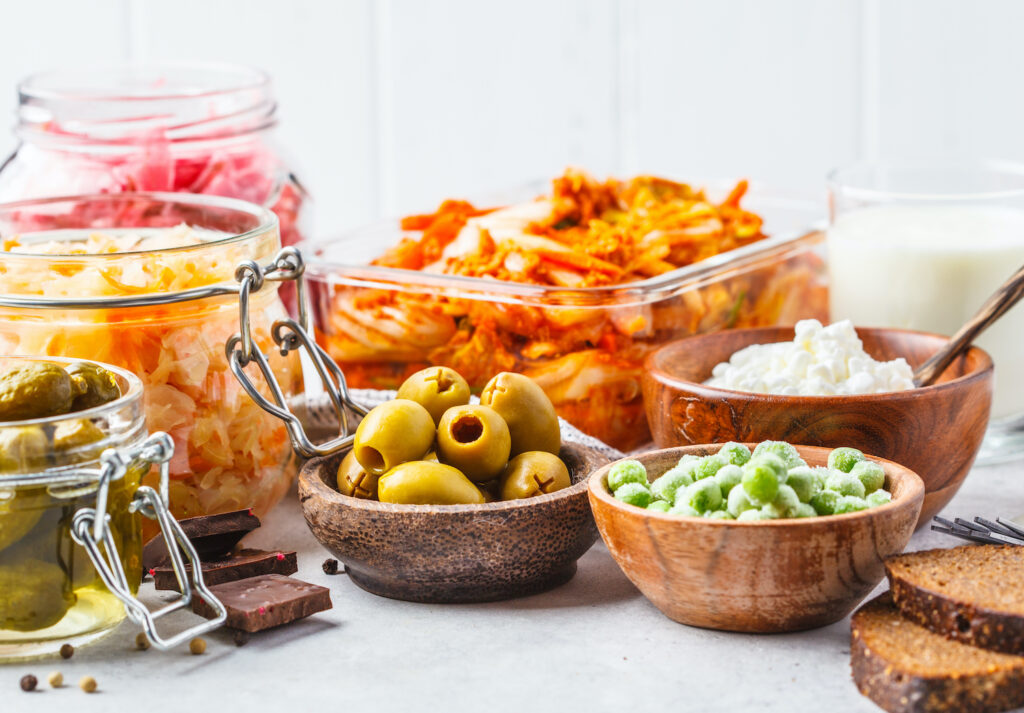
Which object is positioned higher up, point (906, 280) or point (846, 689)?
point (906, 280)

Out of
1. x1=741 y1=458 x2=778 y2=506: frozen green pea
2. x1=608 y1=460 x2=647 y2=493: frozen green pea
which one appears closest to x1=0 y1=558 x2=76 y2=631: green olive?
x1=608 y1=460 x2=647 y2=493: frozen green pea

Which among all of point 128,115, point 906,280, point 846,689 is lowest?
point 846,689

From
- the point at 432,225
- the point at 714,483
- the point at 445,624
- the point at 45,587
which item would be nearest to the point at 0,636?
the point at 45,587

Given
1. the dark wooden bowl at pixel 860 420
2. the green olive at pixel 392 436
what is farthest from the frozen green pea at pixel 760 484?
the green olive at pixel 392 436

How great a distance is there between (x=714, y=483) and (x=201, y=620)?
1.65ft

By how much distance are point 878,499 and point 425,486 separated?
41 centimetres

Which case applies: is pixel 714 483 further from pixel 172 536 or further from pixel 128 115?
Answer: pixel 128 115

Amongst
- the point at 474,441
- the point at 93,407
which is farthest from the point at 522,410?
the point at 93,407

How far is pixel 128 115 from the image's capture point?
177 centimetres

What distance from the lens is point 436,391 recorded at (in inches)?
52.1

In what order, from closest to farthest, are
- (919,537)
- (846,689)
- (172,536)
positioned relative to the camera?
1. (846,689)
2. (172,536)
3. (919,537)

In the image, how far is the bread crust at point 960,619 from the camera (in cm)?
99

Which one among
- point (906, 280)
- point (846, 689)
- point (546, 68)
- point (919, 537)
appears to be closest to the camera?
point (846, 689)

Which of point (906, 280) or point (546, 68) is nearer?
point (906, 280)
